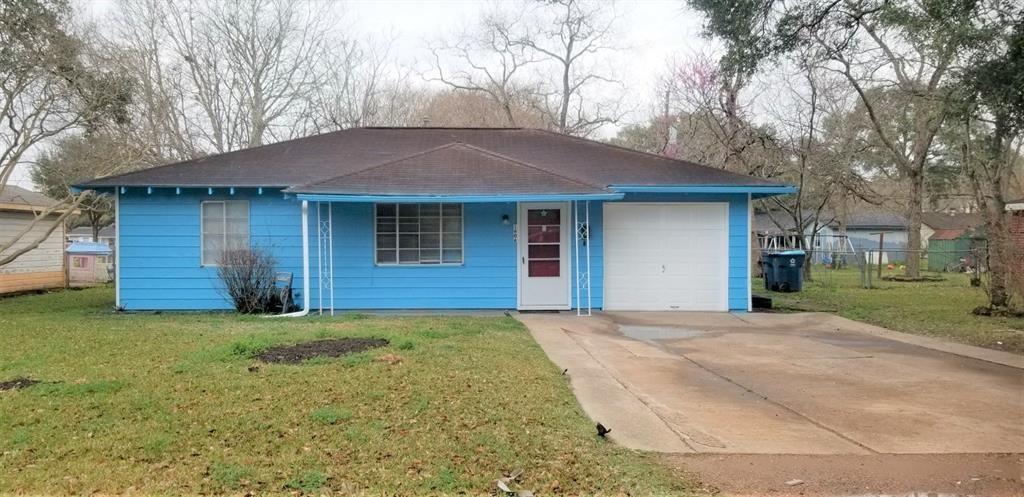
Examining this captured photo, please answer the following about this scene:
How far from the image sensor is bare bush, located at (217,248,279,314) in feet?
38.1

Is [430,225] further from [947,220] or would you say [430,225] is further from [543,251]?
[947,220]

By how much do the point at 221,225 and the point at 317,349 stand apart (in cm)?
594

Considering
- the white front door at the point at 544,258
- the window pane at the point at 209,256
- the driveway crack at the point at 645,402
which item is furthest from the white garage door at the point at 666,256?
the window pane at the point at 209,256

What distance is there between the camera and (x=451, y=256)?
1257 centimetres

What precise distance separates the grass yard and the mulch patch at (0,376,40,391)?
0.16 m

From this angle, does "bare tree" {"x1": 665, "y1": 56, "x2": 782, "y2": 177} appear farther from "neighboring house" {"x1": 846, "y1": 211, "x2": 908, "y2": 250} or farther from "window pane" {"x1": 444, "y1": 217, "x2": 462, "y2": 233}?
"neighboring house" {"x1": 846, "y1": 211, "x2": 908, "y2": 250}

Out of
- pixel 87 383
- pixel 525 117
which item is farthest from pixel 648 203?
pixel 525 117

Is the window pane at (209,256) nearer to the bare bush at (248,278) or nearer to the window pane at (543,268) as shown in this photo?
the bare bush at (248,278)

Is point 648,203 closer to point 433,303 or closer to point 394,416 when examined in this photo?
point 433,303

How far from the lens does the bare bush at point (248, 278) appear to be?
11.6m

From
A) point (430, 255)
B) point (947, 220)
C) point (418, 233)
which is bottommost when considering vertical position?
point (430, 255)

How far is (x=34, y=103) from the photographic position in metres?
13.4

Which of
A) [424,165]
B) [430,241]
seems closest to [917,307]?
[430,241]

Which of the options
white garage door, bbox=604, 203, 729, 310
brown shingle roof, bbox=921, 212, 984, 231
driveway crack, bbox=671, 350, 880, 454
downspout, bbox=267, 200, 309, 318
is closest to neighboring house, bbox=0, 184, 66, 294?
downspout, bbox=267, 200, 309, 318
